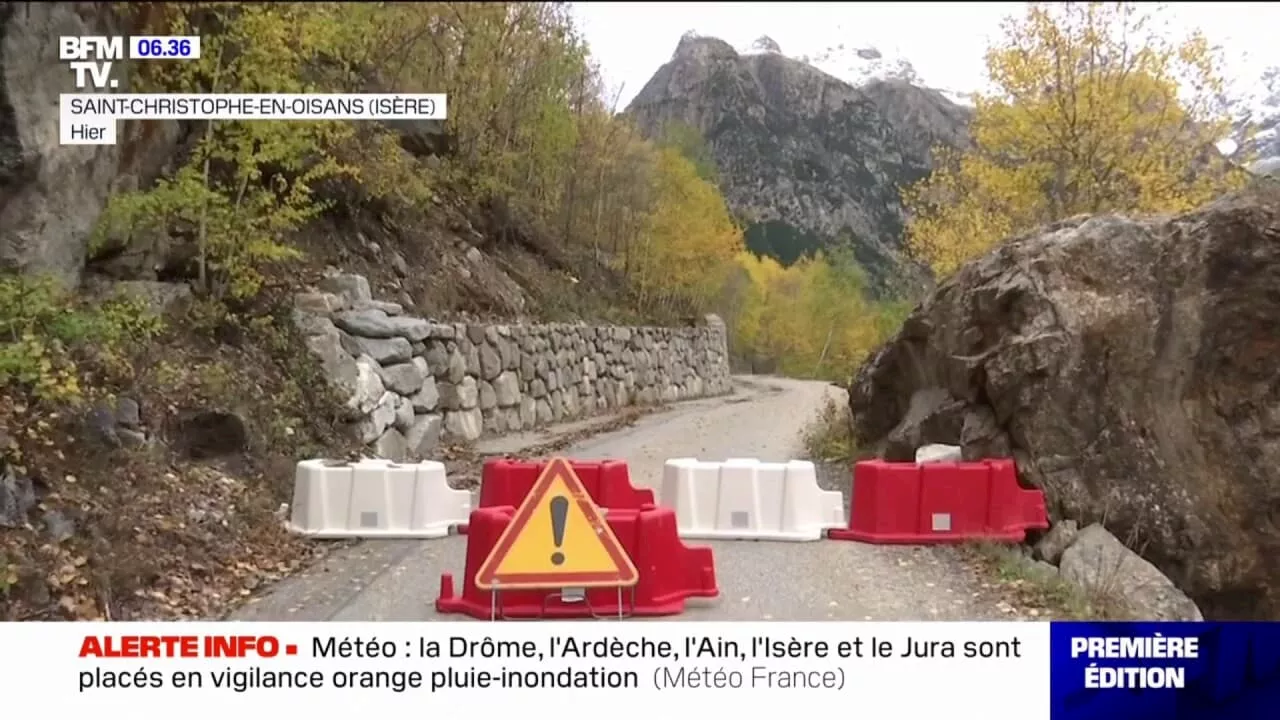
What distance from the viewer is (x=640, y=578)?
341 cm

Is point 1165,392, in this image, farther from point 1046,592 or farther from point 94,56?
point 94,56

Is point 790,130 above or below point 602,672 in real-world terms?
above

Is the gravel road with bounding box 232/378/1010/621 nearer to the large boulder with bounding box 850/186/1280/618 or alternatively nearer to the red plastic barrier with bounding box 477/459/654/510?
the red plastic barrier with bounding box 477/459/654/510

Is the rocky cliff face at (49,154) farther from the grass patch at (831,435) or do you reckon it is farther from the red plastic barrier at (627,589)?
the grass patch at (831,435)

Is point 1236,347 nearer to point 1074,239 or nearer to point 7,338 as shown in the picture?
point 1074,239

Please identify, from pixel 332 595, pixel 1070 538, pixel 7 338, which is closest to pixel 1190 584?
pixel 1070 538

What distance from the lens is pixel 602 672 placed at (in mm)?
2988

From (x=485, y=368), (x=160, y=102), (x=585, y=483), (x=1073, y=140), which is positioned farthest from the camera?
(x=1073, y=140)

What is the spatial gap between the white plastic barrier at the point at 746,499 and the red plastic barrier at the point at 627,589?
16.6 inches

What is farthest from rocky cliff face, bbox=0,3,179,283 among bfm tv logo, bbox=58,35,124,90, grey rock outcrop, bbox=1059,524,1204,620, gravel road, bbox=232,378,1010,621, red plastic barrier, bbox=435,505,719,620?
grey rock outcrop, bbox=1059,524,1204,620

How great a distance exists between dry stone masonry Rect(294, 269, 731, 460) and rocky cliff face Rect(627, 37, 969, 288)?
790 mm

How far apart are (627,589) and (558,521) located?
1.05 feet

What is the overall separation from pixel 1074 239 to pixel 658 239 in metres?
2.51

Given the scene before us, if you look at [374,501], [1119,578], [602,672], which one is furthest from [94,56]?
[1119,578]
